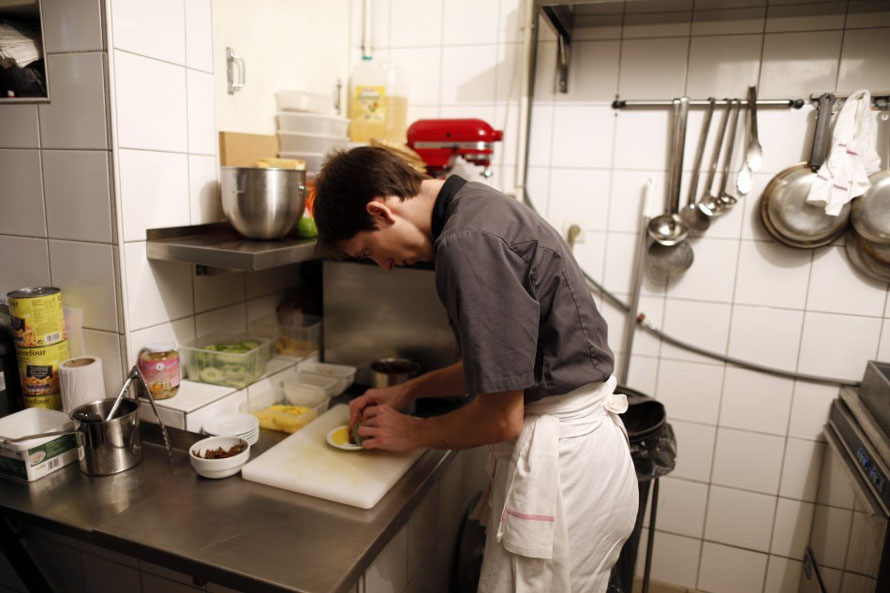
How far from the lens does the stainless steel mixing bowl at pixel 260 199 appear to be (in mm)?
1360

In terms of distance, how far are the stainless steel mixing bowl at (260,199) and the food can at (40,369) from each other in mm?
486

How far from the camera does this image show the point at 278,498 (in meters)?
1.16

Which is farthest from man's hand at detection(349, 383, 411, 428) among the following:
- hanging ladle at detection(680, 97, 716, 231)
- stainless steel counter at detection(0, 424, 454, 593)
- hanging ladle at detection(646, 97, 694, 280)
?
hanging ladle at detection(680, 97, 716, 231)

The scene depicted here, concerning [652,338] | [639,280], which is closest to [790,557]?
[652,338]

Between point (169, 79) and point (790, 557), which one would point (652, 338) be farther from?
point (169, 79)

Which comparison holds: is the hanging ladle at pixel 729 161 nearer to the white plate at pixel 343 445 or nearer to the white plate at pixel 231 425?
the white plate at pixel 343 445

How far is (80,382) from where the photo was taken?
1.27m

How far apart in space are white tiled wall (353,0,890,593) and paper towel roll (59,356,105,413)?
133cm

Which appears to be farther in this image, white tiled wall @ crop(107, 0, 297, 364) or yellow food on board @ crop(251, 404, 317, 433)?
yellow food on board @ crop(251, 404, 317, 433)

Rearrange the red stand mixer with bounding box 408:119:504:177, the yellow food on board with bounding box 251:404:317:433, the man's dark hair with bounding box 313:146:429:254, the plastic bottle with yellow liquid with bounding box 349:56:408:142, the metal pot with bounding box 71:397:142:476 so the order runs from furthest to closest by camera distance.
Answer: the plastic bottle with yellow liquid with bounding box 349:56:408:142 < the red stand mixer with bounding box 408:119:504:177 < the yellow food on board with bounding box 251:404:317:433 < the metal pot with bounding box 71:397:142:476 < the man's dark hair with bounding box 313:146:429:254

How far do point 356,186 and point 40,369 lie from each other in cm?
85

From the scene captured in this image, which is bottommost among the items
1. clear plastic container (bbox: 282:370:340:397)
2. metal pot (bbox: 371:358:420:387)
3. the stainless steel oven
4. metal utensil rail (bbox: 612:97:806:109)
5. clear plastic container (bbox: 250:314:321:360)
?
the stainless steel oven

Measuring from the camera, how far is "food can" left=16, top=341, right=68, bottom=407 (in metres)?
1.29

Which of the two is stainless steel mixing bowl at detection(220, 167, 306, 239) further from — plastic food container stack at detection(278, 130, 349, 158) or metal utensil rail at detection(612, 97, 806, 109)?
metal utensil rail at detection(612, 97, 806, 109)
